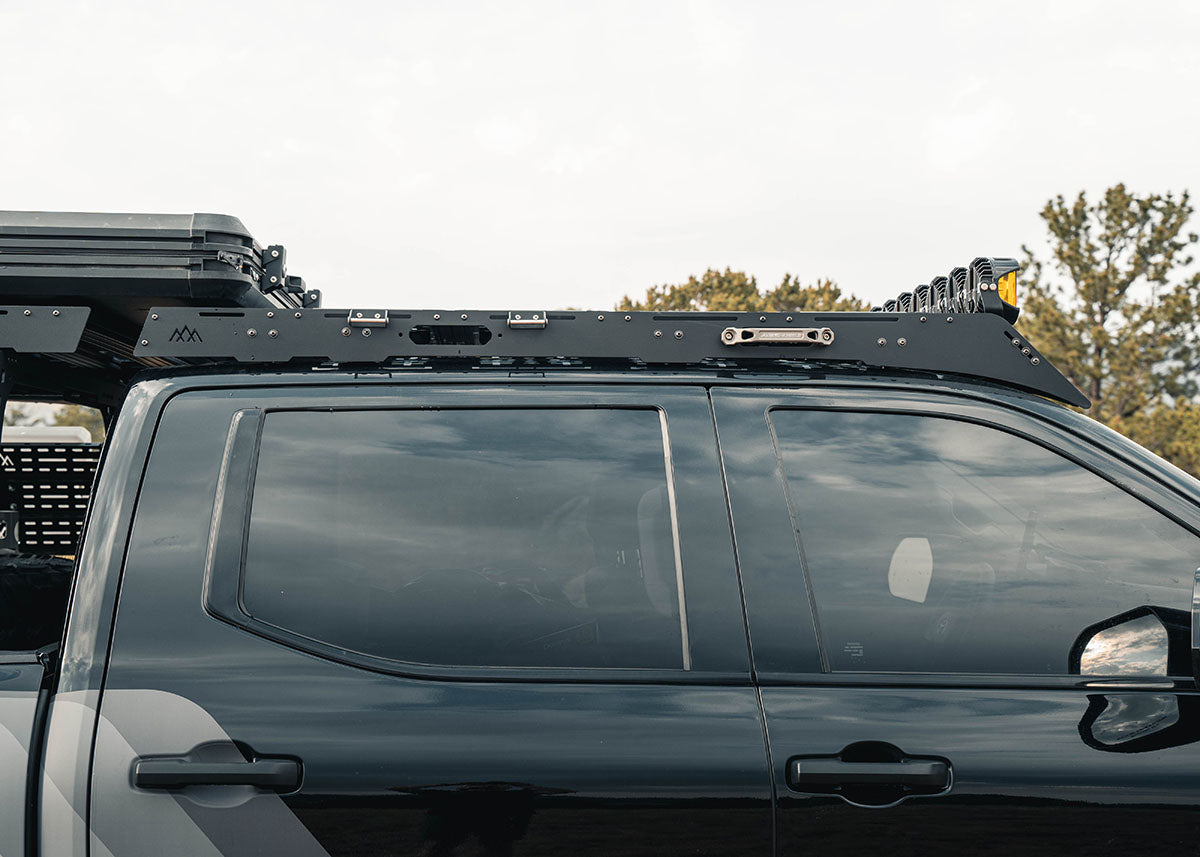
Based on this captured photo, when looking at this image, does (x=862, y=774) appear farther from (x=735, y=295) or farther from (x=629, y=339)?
(x=735, y=295)

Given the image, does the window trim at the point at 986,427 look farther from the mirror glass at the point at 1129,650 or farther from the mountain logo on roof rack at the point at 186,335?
the mountain logo on roof rack at the point at 186,335

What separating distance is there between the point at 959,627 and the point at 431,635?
3.36ft

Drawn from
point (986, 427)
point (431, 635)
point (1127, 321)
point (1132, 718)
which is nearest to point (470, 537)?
point (431, 635)

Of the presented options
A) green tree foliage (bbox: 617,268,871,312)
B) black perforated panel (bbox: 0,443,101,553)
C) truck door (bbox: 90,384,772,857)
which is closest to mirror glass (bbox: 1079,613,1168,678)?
truck door (bbox: 90,384,772,857)

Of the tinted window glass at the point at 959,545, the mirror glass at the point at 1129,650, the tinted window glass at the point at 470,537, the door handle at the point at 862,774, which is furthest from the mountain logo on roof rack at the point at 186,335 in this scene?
the mirror glass at the point at 1129,650

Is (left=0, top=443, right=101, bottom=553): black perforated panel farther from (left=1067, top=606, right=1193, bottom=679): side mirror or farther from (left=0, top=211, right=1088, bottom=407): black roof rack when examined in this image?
(left=1067, top=606, right=1193, bottom=679): side mirror

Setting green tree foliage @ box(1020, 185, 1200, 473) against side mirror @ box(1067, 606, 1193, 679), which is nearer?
side mirror @ box(1067, 606, 1193, 679)

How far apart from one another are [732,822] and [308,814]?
0.74m

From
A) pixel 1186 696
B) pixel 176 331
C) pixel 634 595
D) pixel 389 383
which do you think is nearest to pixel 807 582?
pixel 634 595

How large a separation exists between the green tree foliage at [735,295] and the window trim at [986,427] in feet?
136

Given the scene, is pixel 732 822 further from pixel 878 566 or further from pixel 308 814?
pixel 308 814

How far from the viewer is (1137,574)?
208 centimetres

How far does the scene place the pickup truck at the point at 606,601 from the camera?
183 cm

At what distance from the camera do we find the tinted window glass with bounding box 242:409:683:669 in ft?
6.48
